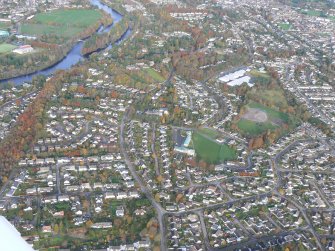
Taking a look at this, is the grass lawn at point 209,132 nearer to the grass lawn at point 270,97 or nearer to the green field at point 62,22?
the grass lawn at point 270,97

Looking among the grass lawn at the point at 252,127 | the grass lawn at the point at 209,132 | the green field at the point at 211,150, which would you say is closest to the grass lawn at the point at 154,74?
the grass lawn at the point at 252,127

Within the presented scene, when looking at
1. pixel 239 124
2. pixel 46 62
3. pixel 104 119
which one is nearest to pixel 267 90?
pixel 239 124

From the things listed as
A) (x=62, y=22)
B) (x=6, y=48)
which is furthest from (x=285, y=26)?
(x=6, y=48)

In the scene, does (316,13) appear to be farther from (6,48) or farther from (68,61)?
(6,48)

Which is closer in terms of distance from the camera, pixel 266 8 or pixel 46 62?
pixel 46 62

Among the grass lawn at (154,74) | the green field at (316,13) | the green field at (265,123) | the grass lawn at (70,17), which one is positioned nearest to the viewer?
the green field at (265,123)

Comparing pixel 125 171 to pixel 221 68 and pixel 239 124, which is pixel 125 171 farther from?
pixel 221 68
